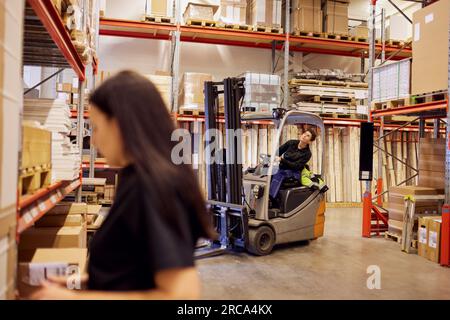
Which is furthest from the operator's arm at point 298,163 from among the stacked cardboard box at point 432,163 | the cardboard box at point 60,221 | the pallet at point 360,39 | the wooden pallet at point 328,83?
the pallet at point 360,39

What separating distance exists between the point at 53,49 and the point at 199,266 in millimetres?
3440

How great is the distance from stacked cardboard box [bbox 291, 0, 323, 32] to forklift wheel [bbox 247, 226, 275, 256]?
7.54m

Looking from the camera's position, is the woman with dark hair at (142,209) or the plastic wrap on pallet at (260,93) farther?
the plastic wrap on pallet at (260,93)

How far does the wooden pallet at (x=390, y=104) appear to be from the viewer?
822 cm

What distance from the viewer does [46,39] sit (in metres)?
4.71

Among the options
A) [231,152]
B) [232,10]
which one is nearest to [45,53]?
[231,152]

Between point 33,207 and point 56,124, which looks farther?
point 56,124

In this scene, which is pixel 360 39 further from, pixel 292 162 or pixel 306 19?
pixel 292 162

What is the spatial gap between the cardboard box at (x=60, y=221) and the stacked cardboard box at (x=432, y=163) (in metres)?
6.54

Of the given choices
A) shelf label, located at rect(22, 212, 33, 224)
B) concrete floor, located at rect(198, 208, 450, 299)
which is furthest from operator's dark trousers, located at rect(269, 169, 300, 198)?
shelf label, located at rect(22, 212, 33, 224)

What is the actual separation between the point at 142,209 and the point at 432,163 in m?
8.06

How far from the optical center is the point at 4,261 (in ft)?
7.11

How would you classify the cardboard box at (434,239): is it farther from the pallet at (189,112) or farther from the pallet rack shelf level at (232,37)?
the pallet rack shelf level at (232,37)
